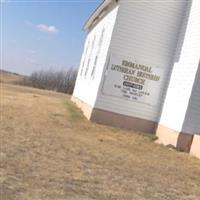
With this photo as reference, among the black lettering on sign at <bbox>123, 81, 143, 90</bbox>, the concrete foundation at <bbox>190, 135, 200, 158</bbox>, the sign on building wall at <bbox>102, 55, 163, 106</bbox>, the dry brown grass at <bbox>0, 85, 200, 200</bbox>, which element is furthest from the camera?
the black lettering on sign at <bbox>123, 81, 143, 90</bbox>

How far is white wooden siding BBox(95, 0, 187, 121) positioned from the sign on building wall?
0.18m

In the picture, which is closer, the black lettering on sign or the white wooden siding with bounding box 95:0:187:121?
the white wooden siding with bounding box 95:0:187:121

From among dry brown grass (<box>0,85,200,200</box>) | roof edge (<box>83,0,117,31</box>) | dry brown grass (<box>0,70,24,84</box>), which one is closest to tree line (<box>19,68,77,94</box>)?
dry brown grass (<box>0,70,24,84</box>)

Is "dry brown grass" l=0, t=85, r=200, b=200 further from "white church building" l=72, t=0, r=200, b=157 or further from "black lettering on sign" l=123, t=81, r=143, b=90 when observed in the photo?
"black lettering on sign" l=123, t=81, r=143, b=90

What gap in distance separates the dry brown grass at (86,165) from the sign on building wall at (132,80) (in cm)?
169

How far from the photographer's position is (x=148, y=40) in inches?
742

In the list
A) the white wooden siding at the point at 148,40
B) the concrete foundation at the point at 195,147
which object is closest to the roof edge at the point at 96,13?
the white wooden siding at the point at 148,40

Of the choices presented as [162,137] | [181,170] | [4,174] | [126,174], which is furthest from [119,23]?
[4,174]

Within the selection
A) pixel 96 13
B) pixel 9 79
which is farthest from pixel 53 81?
pixel 96 13

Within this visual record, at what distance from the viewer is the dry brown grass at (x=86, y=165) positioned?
8867mm

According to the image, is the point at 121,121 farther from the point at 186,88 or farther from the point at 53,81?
the point at 53,81

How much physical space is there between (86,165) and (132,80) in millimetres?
8253

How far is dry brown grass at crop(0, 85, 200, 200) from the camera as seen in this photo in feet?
29.1

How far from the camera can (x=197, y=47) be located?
53.3 ft
